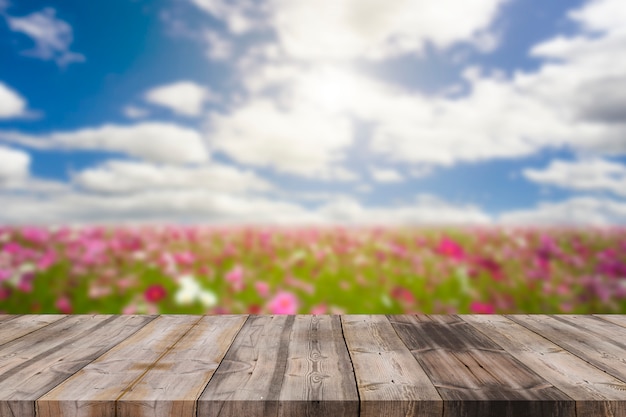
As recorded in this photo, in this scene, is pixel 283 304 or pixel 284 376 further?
pixel 283 304

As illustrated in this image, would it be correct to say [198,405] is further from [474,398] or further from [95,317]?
[95,317]

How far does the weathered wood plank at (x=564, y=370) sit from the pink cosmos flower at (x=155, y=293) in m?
2.37

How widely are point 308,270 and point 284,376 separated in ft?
8.70

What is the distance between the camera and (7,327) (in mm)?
2045

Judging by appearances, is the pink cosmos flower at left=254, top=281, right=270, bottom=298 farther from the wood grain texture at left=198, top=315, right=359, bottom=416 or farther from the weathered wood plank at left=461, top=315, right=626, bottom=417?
the weathered wood plank at left=461, top=315, right=626, bottom=417

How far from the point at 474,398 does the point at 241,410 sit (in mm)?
587

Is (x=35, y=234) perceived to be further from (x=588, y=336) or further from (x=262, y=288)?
(x=588, y=336)

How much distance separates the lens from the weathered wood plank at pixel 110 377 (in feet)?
4.01

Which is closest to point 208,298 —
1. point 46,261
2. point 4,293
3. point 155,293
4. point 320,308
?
point 155,293

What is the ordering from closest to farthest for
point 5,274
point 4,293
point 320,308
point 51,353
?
point 51,353 < point 320,308 < point 4,293 < point 5,274

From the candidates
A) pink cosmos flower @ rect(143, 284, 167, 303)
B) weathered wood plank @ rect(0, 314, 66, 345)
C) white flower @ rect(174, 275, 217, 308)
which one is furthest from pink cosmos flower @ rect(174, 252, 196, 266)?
weathered wood plank @ rect(0, 314, 66, 345)

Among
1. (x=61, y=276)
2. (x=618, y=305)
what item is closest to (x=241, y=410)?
(x=61, y=276)

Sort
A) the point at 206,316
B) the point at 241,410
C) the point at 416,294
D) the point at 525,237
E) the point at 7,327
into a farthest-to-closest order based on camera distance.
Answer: the point at 525,237, the point at 416,294, the point at 206,316, the point at 7,327, the point at 241,410

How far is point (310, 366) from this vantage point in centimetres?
147
